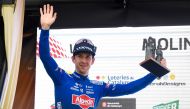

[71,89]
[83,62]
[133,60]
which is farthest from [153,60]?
[133,60]

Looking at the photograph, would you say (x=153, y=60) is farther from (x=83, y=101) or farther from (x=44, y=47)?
(x=44, y=47)

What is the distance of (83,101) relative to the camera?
326cm

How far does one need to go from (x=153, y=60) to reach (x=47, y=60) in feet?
2.88

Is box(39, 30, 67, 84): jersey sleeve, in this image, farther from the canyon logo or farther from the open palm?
the canyon logo

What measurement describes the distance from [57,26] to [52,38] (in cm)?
29

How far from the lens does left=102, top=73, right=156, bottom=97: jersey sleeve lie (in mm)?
3441

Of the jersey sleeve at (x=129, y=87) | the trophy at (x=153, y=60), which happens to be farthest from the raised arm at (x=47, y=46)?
the trophy at (x=153, y=60)

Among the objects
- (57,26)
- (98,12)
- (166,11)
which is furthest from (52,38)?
(166,11)

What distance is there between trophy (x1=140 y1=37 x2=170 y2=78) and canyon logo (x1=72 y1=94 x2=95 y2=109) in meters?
0.56

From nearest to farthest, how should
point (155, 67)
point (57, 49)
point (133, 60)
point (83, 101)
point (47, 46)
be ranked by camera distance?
point (47, 46), point (83, 101), point (155, 67), point (133, 60), point (57, 49)

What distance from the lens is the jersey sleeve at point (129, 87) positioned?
3.44m

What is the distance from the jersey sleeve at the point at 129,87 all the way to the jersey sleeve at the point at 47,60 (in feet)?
1.37

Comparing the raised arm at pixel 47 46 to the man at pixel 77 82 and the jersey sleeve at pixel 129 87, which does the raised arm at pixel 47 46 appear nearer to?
the man at pixel 77 82

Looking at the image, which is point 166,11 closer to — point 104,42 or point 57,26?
point 104,42
